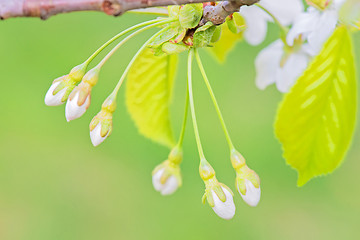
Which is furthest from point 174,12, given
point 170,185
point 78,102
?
point 170,185

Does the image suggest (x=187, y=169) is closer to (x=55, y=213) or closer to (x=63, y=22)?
(x=55, y=213)

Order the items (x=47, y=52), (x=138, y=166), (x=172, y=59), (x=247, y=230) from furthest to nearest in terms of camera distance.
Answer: (x=47, y=52), (x=138, y=166), (x=247, y=230), (x=172, y=59)

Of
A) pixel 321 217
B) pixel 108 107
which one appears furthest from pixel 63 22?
pixel 108 107

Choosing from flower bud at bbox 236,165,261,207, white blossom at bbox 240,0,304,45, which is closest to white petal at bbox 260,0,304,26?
white blossom at bbox 240,0,304,45

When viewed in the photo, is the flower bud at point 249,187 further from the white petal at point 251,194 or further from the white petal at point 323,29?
the white petal at point 323,29

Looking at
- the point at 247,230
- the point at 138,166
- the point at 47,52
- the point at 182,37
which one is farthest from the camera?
the point at 47,52

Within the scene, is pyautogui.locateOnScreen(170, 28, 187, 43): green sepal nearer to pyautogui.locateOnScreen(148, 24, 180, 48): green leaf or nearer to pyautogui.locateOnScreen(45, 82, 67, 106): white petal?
pyautogui.locateOnScreen(148, 24, 180, 48): green leaf

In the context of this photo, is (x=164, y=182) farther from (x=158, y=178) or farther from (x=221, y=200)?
(x=221, y=200)
